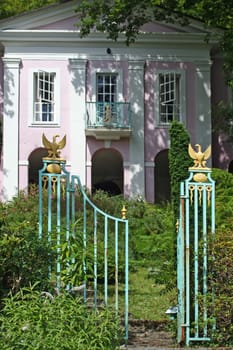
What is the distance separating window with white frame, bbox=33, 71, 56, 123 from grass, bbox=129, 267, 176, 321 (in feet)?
39.8

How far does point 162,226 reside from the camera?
830 inches

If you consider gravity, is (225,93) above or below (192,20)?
below

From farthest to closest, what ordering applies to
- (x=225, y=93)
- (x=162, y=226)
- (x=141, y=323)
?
(x=225, y=93)
(x=162, y=226)
(x=141, y=323)

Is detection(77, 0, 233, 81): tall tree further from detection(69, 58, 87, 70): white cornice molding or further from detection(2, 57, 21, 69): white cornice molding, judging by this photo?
detection(2, 57, 21, 69): white cornice molding

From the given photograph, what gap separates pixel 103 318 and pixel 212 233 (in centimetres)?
233

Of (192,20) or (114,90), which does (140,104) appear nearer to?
(114,90)

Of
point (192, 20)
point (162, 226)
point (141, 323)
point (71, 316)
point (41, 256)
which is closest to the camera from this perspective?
point (71, 316)

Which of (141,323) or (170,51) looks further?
(170,51)

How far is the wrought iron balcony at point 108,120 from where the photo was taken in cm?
2644

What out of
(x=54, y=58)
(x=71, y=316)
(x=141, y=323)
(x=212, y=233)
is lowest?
(x=141, y=323)

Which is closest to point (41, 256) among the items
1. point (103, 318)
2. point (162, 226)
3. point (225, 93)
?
point (103, 318)

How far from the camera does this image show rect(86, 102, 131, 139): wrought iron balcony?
26.4m

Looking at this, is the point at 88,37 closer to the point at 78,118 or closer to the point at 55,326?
the point at 78,118

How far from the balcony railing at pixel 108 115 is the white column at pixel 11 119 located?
269cm
